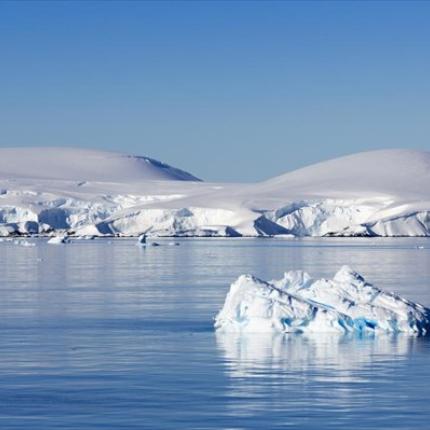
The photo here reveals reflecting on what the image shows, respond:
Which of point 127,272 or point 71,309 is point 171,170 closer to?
point 127,272

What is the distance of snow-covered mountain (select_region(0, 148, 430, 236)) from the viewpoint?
263 feet

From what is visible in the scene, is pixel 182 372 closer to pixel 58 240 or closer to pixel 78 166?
pixel 58 240

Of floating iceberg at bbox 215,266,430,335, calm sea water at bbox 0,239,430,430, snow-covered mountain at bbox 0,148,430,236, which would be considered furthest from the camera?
snow-covered mountain at bbox 0,148,430,236

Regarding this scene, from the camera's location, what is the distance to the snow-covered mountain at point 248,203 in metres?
80.1

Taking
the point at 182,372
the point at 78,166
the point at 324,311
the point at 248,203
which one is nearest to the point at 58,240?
the point at 248,203

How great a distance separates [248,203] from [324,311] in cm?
6868

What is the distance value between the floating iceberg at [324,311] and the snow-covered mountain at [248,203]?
62930 millimetres

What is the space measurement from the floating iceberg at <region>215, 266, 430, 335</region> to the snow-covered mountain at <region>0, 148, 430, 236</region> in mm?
62930

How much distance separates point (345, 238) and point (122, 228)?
14681 millimetres

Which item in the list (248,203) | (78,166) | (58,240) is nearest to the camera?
(58,240)

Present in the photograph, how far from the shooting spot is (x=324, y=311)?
15422 millimetres

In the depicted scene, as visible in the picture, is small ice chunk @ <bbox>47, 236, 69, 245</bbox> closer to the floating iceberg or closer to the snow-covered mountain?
the snow-covered mountain

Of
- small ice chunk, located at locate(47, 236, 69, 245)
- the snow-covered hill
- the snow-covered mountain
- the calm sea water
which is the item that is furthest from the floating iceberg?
the snow-covered hill

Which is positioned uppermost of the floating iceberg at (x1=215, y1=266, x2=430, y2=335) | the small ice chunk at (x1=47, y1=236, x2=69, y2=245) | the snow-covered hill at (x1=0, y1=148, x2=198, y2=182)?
the snow-covered hill at (x1=0, y1=148, x2=198, y2=182)
